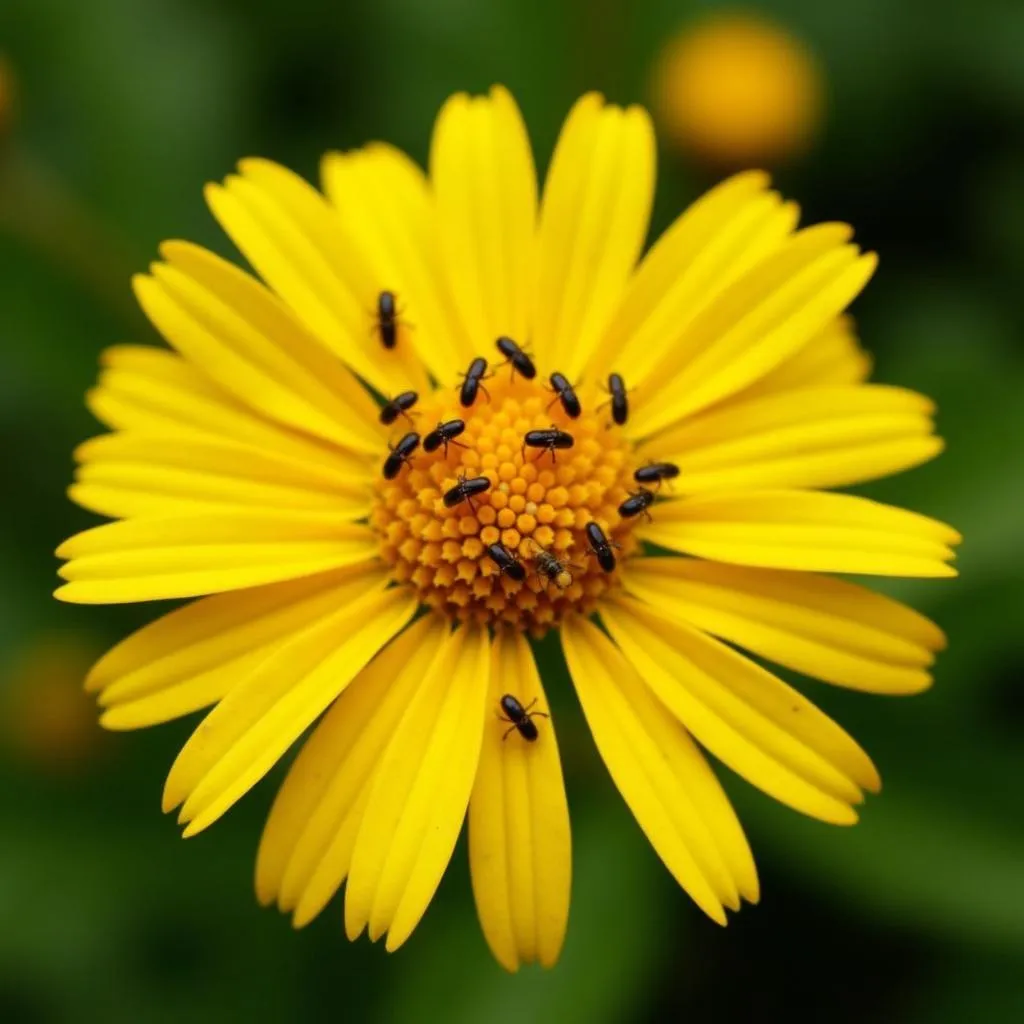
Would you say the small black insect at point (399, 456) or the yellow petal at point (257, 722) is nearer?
the yellow petal at point (257, 722)

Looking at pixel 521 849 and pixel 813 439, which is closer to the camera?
pixel 521 849

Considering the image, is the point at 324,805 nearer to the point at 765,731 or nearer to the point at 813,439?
the point at 765,731

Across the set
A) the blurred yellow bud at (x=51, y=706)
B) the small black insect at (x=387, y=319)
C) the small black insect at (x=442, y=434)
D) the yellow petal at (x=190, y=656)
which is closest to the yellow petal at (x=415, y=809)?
the yellow petal at (x=190, y=656)

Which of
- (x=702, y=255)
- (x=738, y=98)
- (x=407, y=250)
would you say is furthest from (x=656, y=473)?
(x=738, y=98)

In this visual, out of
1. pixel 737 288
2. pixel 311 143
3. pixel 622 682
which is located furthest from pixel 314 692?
pixel 311 143

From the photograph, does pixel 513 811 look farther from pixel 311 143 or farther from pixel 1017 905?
pixel 311 143

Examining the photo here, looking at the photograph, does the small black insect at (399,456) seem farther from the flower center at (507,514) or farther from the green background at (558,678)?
the green background at (558,678)

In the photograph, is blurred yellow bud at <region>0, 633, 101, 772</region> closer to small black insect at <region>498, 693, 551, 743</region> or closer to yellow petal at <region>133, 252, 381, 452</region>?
yellow petal at <region>133, 252, 381, 452</region>
